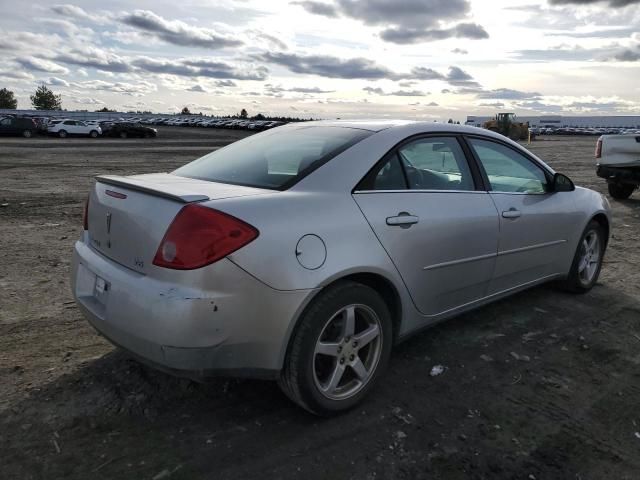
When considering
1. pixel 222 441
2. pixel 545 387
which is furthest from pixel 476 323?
pixel 222 441

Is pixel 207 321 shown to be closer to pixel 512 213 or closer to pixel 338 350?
pixel 338 350

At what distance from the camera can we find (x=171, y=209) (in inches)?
105

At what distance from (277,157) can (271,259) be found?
104 cm

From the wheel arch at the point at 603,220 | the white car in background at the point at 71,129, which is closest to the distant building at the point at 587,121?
the white car in background at the point at 71,129

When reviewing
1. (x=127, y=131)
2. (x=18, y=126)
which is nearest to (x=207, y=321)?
(x=18, y=126)

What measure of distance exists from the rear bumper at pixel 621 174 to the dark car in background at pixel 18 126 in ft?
131

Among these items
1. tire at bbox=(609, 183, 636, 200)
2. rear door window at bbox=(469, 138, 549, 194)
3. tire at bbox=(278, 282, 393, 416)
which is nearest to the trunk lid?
tire at bbox=(278, 282, 393, 416)

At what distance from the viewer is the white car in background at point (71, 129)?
42812 millimetres

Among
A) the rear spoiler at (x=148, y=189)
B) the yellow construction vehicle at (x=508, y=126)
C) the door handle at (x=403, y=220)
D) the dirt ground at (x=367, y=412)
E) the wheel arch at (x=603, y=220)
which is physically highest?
the yellow construction vehicle at (x=508, y=126)

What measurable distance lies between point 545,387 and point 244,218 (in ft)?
7.25

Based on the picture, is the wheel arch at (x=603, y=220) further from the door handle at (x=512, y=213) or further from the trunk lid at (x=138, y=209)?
the trunk lid at (x=138, y=209)

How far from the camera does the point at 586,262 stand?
525 cm

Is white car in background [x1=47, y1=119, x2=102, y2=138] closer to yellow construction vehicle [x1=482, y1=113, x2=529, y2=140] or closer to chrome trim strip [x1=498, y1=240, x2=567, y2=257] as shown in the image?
yellow construction vehicle [x1=482, y1=113, x2=529, y2=140]

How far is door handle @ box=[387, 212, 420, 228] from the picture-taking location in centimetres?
317
